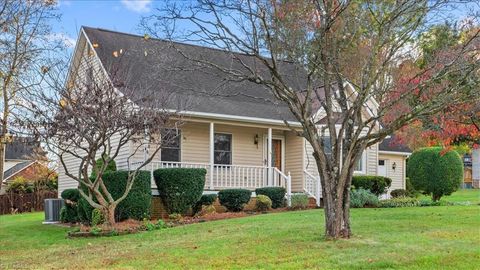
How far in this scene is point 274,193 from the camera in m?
17.8

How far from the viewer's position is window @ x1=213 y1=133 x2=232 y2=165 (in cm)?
1947

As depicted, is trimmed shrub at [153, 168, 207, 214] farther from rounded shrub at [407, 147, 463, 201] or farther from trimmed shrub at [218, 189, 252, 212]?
rounded shrub at [407, 147, 463, 201]

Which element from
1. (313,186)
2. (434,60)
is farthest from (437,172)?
(434,60)

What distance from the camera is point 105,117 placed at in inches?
503

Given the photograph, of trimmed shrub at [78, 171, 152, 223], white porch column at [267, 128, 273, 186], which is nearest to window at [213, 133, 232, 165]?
white porch column at [267, 128, 273, 186]

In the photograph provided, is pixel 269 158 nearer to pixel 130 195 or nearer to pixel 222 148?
pixel 222 148

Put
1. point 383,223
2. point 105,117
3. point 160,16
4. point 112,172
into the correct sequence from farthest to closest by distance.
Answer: point 112,172 → point 105,117 → point 383,223 → point 160,16

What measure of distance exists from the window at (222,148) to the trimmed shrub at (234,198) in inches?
102

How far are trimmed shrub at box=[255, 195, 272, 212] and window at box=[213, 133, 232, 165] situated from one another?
2.85 meters

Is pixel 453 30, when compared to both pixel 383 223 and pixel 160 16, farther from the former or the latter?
pixel 160 16

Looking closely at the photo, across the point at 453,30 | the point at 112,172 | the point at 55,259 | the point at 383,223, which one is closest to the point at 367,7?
the point at 453,30

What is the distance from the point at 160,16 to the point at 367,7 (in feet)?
12.8

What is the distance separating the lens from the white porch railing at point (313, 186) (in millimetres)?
19422

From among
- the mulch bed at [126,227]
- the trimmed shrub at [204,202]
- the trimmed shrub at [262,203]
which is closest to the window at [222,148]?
the trimmed shrub at [204,202]
